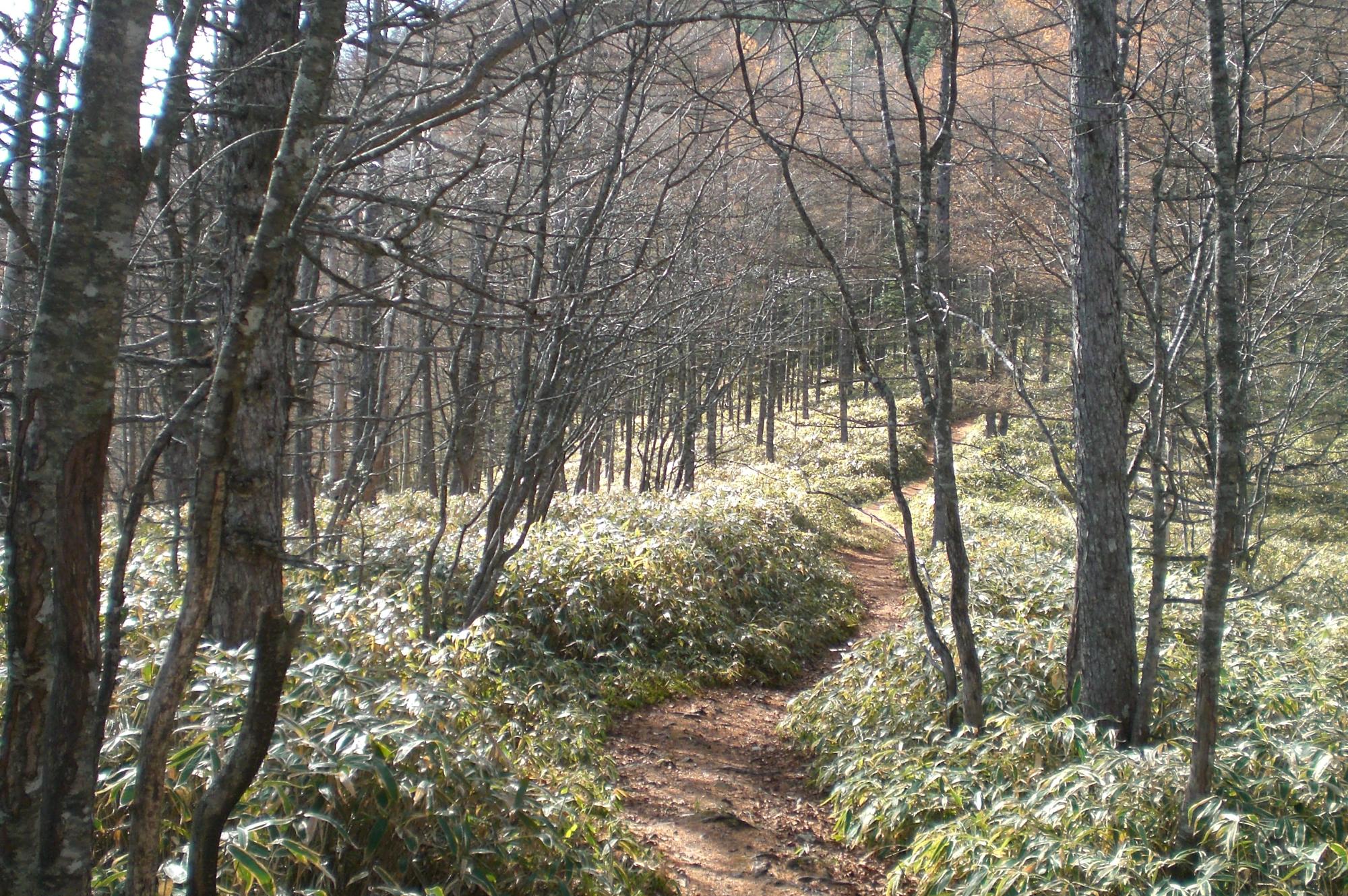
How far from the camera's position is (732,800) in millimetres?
4824

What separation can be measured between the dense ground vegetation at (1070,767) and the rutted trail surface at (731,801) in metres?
0.19

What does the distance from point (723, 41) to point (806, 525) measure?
714cm

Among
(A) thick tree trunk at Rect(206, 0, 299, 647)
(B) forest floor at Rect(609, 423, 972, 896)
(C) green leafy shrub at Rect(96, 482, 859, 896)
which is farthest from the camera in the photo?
A: (B) forest floor at Rect(609, 423, 972, 896)

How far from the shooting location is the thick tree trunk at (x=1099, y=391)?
165 inches

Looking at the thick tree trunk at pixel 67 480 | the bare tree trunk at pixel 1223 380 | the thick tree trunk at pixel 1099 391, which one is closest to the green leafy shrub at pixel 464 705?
the thick tree trunk at pixel 67 480

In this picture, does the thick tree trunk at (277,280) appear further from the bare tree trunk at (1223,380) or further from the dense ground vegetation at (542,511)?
the bare tree trunk at (1223,380)

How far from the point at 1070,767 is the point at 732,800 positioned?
189cm

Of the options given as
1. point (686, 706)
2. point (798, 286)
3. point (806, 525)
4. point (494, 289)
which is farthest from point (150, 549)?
point (798, 286)

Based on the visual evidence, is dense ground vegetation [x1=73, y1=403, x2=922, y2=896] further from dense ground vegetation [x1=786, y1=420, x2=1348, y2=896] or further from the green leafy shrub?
dense ground vegetation [x1=786, y1=420, x2=1348, y2=896]

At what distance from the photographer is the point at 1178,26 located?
636 centimetres

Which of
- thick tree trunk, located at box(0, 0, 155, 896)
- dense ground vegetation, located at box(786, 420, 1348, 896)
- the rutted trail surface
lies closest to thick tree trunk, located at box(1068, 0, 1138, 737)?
dense ground vegetation, located at box(786, 420, 1348, 896)

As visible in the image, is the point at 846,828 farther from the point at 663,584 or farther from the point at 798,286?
the point at 798,286

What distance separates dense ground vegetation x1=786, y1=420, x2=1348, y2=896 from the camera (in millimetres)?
3170

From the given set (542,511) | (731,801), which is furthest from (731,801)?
(542,511)
